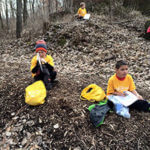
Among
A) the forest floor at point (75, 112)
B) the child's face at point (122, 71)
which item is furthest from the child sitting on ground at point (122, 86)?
the forest floor at point (75, 112)

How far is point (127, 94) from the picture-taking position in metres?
2.75

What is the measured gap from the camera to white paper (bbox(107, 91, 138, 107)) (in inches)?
103

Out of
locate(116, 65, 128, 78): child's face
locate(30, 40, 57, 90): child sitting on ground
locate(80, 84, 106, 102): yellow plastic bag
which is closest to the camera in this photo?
locate(116, 65, 128, 78): child's face

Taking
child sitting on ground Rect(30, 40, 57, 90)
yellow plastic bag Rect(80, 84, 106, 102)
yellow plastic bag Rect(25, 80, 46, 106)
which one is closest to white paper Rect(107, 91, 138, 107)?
yellow plastic bag Rect(80, 84, 106, 102)

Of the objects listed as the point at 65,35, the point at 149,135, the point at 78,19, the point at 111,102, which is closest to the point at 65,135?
the point at 111,102

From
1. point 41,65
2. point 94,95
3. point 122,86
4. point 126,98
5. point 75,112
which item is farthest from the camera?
point 41,65

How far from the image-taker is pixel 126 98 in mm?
2686

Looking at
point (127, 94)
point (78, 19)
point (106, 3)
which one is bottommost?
point (127, 94)

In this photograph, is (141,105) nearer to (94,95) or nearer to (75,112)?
(94,95)

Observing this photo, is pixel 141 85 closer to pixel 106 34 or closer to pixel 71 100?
pixel 71 100

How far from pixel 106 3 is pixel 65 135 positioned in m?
12.3

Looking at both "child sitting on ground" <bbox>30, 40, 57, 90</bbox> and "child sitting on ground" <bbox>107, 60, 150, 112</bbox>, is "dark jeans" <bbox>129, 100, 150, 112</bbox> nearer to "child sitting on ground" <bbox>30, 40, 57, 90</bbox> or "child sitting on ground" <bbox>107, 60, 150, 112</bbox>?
"child sitting on ground" <bbox>107, 60, 150, 112</bbox>

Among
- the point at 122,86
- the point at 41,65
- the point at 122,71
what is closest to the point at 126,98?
the point at 122,86

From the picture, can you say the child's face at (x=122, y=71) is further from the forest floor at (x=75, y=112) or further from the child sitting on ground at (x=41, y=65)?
the child sitting on ground at (x=41, y=65)
